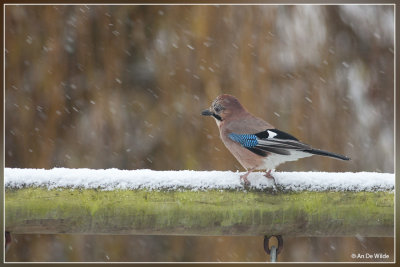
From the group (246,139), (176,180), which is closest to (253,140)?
(246,139)

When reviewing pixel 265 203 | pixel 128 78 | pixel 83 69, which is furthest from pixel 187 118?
pixel 265 203

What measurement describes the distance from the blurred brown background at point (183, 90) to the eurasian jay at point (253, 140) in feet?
4.07

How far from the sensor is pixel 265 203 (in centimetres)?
299

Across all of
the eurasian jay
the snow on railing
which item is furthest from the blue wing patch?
the snow on railing

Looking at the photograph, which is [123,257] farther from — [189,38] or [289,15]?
[289,15]

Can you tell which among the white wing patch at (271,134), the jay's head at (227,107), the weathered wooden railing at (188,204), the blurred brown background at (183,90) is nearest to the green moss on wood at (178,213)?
the weathered wooden railing at (188,204)

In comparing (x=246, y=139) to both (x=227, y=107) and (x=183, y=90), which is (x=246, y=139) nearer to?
(x=227, y=107)

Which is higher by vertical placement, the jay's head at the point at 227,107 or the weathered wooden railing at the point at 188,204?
the jay's head at the point at 227,107

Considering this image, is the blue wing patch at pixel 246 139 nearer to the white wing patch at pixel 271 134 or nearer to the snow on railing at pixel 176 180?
the white wing patch at pixel 271 134

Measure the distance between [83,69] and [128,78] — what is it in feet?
1.51

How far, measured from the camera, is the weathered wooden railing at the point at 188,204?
289 centimetres

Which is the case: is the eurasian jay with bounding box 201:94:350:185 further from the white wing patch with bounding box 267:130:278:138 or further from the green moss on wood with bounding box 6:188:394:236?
the green moss on wood with bounding box 6:188:394:236

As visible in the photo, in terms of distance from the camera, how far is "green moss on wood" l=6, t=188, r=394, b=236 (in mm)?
2881

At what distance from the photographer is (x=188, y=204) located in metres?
2.91
